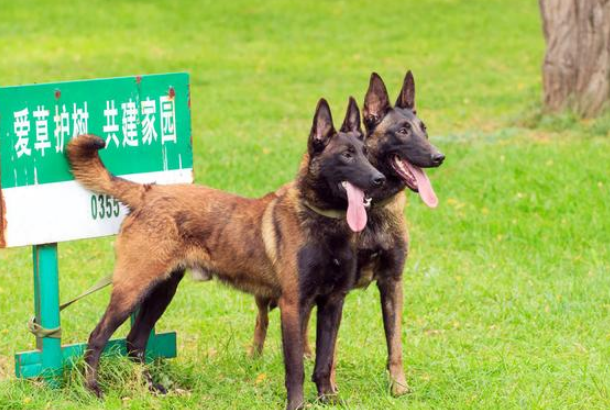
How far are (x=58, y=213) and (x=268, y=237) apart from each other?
44.4 inches

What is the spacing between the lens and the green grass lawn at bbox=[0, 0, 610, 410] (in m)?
6.48

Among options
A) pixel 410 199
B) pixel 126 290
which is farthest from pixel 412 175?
pixel 410 199

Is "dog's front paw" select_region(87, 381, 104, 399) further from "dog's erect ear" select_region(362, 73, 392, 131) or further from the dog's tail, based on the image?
"dog's erect ear" select_region(362, 73, 392, 131)

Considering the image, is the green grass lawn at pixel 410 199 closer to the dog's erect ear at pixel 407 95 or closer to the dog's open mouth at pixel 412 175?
the dog's open mouth at pixel 412 175

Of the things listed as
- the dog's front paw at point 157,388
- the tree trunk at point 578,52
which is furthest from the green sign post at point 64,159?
the tree trunk at point 578,52

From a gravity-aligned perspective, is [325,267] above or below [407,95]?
below

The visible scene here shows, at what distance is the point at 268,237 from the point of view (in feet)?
20.3

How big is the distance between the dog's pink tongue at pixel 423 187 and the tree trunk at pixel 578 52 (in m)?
6.73

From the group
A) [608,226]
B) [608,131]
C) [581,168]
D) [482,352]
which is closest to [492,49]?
[608,131]

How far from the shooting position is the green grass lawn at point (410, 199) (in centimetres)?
648

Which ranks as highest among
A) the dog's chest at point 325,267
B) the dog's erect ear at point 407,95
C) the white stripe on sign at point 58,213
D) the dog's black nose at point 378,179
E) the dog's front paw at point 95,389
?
the dog's erect ear at point 407,95

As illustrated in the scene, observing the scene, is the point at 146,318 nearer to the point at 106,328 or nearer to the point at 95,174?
the point at 106,328

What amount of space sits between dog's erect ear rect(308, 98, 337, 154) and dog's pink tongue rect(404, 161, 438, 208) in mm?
529

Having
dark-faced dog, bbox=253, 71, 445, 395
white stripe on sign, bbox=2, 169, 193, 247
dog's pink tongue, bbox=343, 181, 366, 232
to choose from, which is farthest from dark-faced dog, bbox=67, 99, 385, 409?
dark-faced dog, bbox=253, 71, 445, 395
